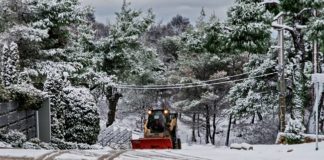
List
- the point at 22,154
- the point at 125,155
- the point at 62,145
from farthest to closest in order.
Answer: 1. the point at 62,145
2. the point at 125,155
3. the point at 22,154

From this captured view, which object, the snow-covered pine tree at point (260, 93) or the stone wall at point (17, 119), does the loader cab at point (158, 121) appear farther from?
the snow-covered pine tree at point (260, 93)

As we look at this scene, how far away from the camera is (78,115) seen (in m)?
15.3

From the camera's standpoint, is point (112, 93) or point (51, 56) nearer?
point (51, 56)

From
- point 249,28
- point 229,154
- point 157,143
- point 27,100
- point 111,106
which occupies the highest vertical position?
point 249,28

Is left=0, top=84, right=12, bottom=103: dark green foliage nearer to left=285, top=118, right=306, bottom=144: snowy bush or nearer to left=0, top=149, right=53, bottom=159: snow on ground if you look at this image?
left=0, top=149, right=53, bottom=159: snow on ground

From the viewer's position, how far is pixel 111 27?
30344 millimetres

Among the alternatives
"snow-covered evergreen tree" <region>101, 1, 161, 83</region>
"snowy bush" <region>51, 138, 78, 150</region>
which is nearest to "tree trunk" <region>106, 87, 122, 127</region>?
"snow-covered evergreen tree" <region>101, 1, 161, 83</region>

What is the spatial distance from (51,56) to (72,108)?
8095 mm

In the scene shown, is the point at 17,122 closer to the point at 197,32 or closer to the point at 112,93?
the point at 197,32

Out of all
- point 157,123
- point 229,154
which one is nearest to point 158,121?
point 157,123

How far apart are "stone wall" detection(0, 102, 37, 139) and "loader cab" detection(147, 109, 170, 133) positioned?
5.57 meters

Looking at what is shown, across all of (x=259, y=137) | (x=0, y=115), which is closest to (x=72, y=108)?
(x=0, y=115)

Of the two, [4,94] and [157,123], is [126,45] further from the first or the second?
[4,94]

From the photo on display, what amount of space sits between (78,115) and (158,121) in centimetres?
385
